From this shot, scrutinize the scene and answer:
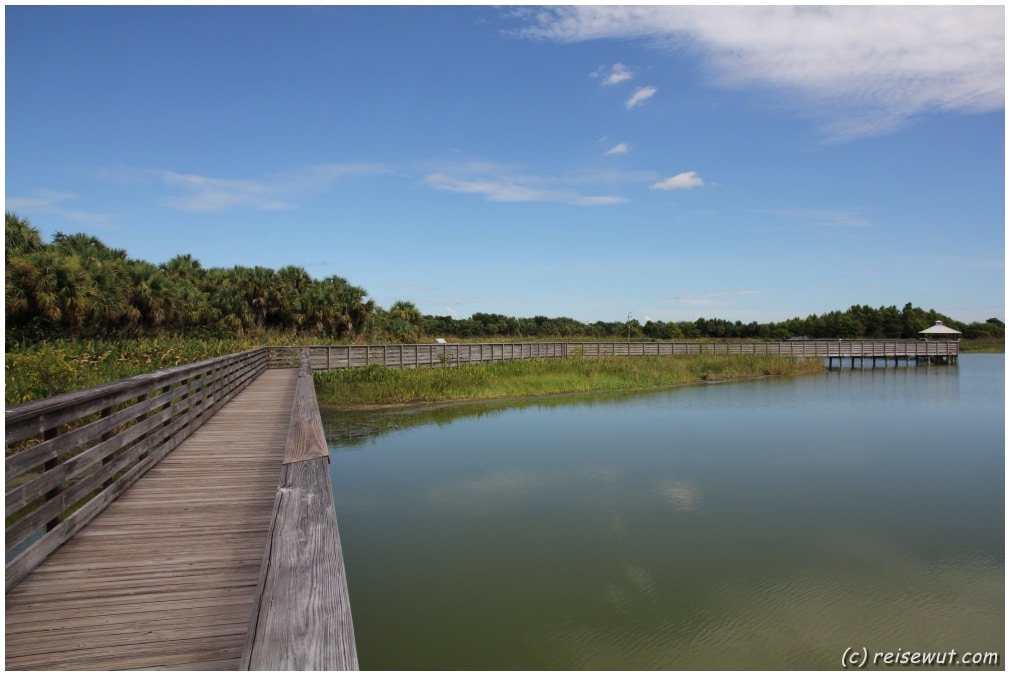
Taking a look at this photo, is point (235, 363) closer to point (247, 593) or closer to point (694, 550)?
point (694, 550)

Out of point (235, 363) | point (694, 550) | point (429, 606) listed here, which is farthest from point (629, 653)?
point (235, 363)

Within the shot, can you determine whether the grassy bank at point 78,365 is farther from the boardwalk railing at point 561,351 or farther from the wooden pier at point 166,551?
the boardwalk railing at point 561,351

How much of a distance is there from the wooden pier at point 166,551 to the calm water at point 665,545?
206 centimetres

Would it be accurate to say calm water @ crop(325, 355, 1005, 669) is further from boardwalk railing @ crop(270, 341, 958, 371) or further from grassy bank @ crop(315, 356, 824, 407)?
boardwalk railing @ crop(270, 341, 958, 371)

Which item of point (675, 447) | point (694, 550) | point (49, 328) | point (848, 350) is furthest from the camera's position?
point (848, 350)

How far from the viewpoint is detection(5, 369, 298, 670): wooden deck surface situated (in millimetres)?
2861

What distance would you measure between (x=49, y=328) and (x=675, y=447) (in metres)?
22.4

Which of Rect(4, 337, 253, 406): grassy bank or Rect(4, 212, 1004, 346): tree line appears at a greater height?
Rect(4, 212, 1004, 346): tree line

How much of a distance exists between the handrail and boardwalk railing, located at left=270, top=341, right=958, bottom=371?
23.2 m

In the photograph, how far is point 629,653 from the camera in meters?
5.75

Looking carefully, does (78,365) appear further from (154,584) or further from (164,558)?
(154,584)

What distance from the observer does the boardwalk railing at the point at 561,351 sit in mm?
26484

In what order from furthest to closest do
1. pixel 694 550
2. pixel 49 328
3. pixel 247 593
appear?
pixel 49 328
pixel 694 550
pixel 247 593

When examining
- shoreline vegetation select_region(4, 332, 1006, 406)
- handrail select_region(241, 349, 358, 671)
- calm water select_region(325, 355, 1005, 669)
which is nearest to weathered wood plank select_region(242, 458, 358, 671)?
handrail select_region(241, 349, 358, 671)
